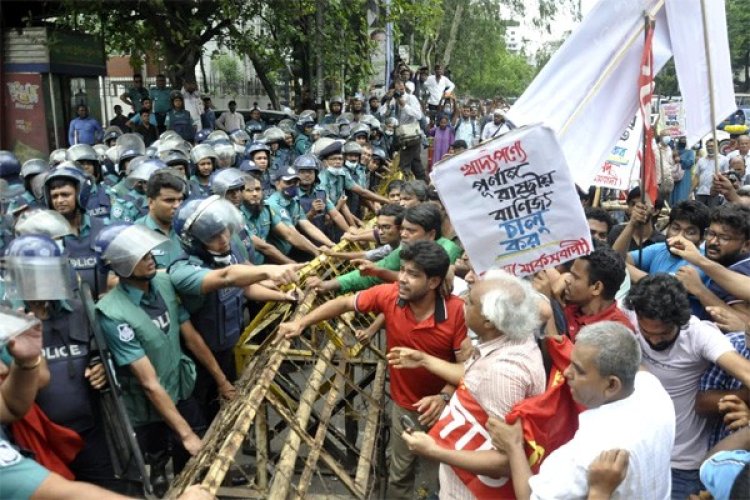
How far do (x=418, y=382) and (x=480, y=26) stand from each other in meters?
38.4

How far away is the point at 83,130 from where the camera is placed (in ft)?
47.3

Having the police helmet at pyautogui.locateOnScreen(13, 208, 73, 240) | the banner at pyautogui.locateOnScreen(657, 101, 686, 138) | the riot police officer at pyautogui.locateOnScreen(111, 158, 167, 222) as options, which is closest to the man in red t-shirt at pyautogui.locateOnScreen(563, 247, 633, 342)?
the police helmet at pyautogui.locateOnScreen(13, 208, 73, 240)

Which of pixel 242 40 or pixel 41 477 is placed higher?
pixel 242 40

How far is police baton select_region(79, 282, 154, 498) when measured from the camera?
352 centimetres

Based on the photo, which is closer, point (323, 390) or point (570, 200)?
point (570, 200)

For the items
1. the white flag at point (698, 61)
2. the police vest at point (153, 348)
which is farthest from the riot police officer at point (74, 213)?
the white flag at point (698, 61)

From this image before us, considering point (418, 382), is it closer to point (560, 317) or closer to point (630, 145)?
point (560, 317)

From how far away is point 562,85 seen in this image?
15.9 ft

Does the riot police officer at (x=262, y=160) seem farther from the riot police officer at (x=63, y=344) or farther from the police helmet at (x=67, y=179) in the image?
the riot police officer at (x=63, y=344)

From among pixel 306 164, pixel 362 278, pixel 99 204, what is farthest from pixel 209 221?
pixel 306 164

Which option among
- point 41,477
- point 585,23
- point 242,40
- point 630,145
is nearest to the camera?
point 41,477

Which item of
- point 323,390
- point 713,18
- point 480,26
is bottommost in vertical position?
point 323,390

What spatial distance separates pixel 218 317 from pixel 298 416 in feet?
2.88

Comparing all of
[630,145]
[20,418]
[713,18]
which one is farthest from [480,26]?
[20,418]
